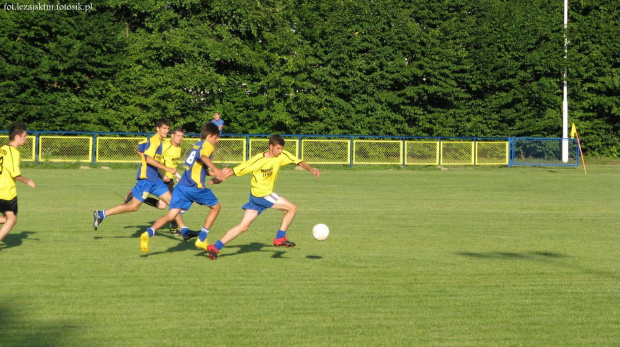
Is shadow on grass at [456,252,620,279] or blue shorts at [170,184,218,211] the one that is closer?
shadow on grass at [456,252,620,279]

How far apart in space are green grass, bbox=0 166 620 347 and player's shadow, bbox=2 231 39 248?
4cm

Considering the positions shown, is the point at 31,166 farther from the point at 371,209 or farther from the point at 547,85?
the point at 547,85

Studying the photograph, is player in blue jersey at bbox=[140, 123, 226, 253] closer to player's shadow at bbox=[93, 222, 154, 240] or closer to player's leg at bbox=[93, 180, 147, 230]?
player's leg at bbox=[93, 180, 147, 230]

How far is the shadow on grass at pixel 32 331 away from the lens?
5.98 meters

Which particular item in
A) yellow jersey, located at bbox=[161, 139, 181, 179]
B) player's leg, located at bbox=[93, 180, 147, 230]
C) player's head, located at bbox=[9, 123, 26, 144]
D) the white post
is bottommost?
player's leg, located at bbox=[93, 180, 147, 230]

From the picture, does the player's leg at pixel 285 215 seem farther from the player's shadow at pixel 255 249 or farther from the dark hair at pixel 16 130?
the dark hair at pixel 16 130

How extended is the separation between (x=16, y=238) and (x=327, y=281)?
6.04 m

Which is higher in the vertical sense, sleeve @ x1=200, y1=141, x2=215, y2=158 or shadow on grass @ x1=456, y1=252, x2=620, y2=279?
sleeve @ x1=200, y1=141, x2=215, y2=158

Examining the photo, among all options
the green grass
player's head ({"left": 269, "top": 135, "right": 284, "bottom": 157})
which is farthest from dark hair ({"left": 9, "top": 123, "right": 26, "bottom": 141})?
player's head ({"left": 269, "top": 135, "right": 284, "bottom": 157})

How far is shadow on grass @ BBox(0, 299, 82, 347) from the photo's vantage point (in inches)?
236

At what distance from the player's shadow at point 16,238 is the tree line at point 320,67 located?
24839 millimetres

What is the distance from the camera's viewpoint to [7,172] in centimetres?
1029

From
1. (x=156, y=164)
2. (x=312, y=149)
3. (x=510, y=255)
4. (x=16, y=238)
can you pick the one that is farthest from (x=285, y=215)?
(x=312, y=149)

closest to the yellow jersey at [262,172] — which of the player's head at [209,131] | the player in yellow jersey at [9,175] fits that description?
the player's head at [209,131]
